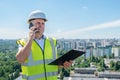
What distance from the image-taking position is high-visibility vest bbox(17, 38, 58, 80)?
61.7 inches

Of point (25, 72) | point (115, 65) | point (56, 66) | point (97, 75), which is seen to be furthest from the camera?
point (115, 65)

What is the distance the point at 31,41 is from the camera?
147cm

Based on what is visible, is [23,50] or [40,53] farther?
[40,53]

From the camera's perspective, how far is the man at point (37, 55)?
156 centimetres

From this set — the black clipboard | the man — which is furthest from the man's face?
Answer: the black clipboard

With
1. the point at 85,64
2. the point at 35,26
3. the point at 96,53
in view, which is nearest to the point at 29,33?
the point at 35,26

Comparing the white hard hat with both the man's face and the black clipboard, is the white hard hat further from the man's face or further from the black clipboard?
the black clipboard

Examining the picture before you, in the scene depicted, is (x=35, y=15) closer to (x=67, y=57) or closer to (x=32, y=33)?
(x=32, y=33)

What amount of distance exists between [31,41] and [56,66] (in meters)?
0.28

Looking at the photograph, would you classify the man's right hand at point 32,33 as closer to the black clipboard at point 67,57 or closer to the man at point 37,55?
the man at point 37,55

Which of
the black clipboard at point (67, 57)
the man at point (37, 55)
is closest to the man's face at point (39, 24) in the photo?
the man at point (37, 55)

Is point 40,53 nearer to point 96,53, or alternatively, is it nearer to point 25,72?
point 25,72

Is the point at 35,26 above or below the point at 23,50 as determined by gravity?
above

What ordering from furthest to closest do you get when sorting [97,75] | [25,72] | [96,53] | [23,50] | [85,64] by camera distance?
1. [96,53]
2. [85,64]
3. [97,75]
4. [25,72]
5. [23,50]
